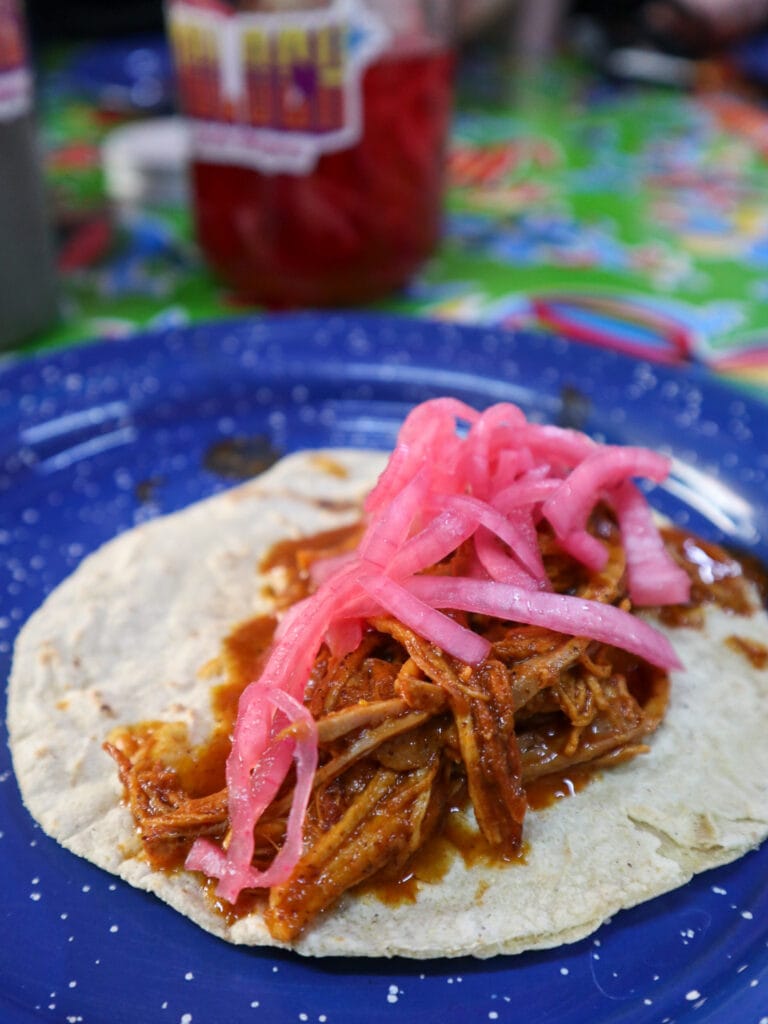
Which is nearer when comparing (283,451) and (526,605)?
(526,605)

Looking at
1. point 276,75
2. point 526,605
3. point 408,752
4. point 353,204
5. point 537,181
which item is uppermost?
point 276,75

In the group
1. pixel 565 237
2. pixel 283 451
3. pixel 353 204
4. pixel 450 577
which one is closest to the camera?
pixel 450 577

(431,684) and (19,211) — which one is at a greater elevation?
(19,211)

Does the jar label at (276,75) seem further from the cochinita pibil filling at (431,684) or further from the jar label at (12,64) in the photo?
the cochinita pibil filling at (431,684)

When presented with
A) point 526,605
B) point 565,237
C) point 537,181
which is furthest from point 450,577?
point 537,181

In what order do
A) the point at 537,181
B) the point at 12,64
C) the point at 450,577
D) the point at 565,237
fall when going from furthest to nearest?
the point at 537,181 < the point at 565,237 < the point at 12,64 < the point at 450,577

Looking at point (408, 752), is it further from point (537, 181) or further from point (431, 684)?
point (537, 181)

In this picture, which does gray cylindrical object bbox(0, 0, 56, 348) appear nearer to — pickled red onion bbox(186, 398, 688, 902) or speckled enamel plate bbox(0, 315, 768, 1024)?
speckled enamel plate bbox(0, 315, 768, 1024)

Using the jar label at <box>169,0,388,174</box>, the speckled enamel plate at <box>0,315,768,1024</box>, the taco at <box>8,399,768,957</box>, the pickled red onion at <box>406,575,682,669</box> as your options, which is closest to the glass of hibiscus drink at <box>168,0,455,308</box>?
the jar label at <box>169,0,388,174</box>
